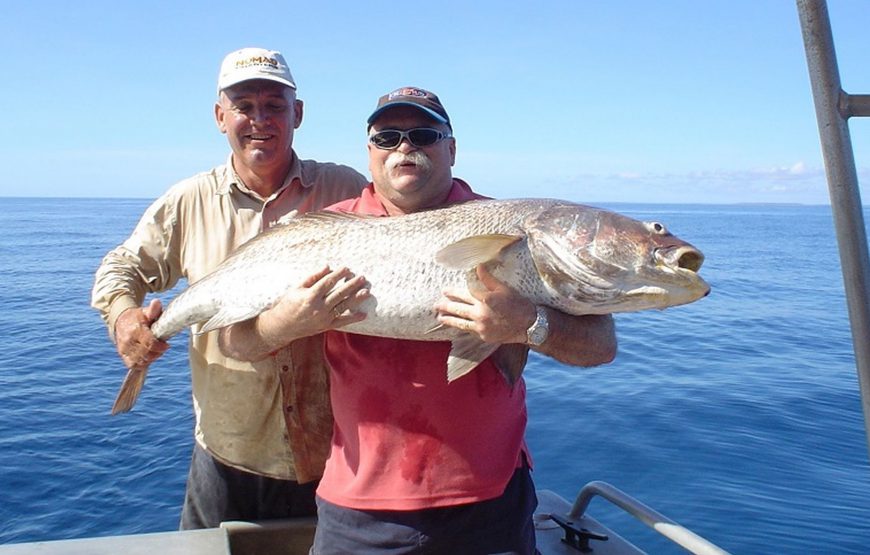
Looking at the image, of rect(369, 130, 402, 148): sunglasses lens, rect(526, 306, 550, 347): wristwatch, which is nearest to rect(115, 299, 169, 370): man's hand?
rect(369, 130, 402, 148): sunglasses lens

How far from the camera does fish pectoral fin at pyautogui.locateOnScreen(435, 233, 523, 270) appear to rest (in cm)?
287

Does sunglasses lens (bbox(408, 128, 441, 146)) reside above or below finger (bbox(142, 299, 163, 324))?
above

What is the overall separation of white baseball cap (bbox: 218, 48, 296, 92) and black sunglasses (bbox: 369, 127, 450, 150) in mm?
836

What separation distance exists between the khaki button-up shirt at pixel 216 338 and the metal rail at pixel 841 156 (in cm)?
249

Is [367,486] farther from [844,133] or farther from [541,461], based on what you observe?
[541,461]

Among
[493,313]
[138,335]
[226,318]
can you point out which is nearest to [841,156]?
[493,313]

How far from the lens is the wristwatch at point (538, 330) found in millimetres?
2799

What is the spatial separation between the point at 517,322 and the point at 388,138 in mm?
976

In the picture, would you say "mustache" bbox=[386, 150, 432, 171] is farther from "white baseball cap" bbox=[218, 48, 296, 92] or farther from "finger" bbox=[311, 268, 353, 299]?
"white baseball cap" bbox=[218, 48, 296, 92]

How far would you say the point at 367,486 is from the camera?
287 centimetres

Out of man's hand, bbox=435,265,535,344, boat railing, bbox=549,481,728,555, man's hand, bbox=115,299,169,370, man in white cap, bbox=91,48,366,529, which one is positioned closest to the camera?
man's hand, bbox=435,265,535,344

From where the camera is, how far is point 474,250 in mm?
2891

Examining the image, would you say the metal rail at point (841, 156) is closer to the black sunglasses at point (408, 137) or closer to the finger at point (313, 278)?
the black sunglasses at point (408, 137)

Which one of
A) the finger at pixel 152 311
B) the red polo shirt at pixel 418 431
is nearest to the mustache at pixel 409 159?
the red polo shirt at pixel 418 431
